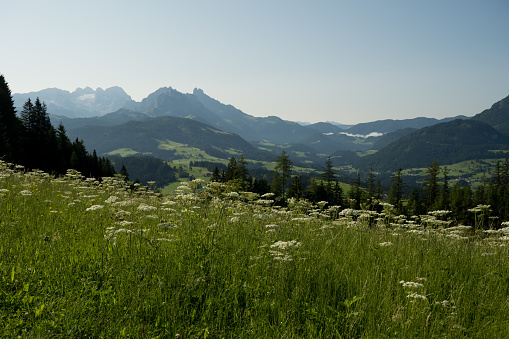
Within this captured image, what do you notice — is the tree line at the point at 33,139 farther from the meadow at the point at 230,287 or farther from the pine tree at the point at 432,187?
the pine tree at the point at 432,187

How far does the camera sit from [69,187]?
12.6m

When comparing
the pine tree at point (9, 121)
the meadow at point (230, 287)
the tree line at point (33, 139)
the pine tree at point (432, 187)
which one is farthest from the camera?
the pine tree at point (432, 187)

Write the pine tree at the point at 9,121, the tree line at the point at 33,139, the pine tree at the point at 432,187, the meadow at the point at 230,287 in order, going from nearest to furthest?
the meadow at the point at 230,287 < the pine tree at the point at 9,121 < the tree line at the point at 33,139 < the pine tree at the point at 432,187

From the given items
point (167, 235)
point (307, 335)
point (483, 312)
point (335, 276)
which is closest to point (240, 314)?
point (307, 335)

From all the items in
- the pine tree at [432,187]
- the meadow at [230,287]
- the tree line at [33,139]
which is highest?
the tree line at [33,139]

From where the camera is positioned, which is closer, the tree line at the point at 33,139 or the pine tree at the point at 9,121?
the pine tree at the point at 9,121

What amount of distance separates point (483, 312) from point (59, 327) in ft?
20.3

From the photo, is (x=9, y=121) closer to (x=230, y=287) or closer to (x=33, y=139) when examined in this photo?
(x=33, y=139)

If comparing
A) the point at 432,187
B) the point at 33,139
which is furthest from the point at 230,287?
the point at 432,187

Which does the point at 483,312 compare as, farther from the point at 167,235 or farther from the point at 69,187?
the point at 69,187

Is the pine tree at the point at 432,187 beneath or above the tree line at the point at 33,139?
beneath

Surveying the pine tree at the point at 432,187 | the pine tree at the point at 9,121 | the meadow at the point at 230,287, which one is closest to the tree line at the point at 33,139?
the pine tree at the point at 9,121

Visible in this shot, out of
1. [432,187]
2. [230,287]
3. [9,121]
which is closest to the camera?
[230,287]

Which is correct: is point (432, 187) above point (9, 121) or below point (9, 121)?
below
